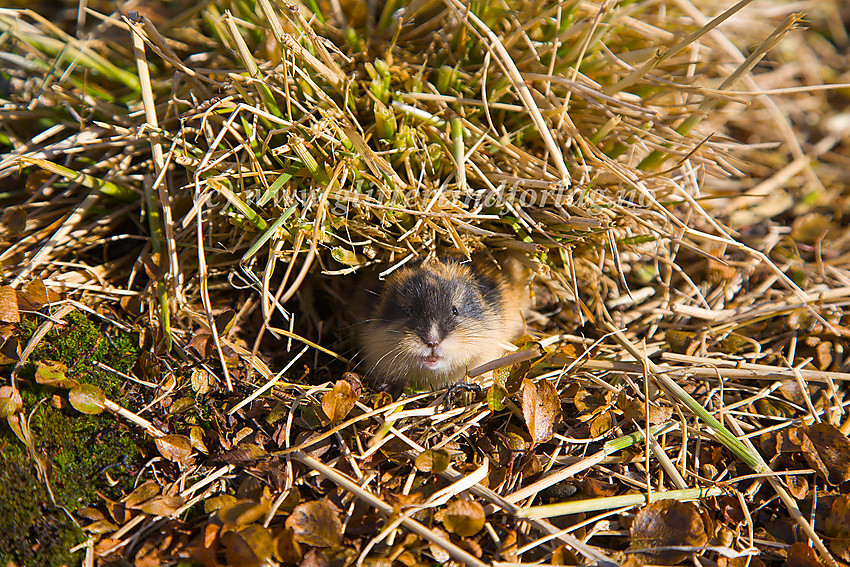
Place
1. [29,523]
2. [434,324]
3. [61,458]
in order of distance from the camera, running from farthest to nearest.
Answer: [434,324]
[61,458]
[29,523]

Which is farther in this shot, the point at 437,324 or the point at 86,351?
the point at 437,324

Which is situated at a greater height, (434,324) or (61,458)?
(61,458)

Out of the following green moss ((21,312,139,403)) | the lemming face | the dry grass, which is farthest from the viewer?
the lemming face

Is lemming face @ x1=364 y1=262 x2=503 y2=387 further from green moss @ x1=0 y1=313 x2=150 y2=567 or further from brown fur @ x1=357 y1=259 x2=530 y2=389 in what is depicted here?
green moss @ x1=0 y1=313 x2=150 y2=567

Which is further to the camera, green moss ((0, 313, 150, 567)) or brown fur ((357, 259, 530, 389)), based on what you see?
brown fur ((357, 259, 530, 389))

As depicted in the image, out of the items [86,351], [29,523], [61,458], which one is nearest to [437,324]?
[86,351]

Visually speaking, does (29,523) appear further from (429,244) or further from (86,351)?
(429,244)

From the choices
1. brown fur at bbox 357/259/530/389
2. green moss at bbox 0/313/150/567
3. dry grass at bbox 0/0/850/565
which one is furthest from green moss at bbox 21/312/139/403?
brown fur at bbox 357/259/530/389

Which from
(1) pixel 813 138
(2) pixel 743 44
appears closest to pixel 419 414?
(2) pixel 743 44

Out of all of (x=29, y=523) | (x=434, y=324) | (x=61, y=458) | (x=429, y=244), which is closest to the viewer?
(x=29, y=523)
